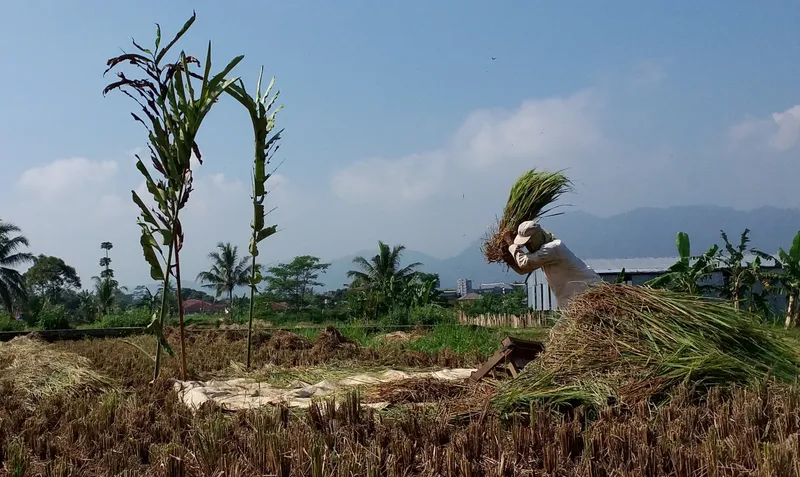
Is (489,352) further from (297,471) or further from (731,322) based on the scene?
(297,471)

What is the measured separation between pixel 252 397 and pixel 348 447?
2.73 meters

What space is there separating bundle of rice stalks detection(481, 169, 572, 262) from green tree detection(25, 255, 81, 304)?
42429 millimetres

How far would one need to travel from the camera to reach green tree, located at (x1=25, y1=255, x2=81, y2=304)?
139 ft

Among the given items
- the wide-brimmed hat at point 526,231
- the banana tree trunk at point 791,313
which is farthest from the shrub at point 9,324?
the banana tree trunk at point 791,313

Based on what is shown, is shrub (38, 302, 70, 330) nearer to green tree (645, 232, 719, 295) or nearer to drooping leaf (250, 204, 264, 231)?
drooping leaf (250, 204, 264, 231)

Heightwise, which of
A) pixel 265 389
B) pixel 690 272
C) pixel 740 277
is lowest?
pixel 265 389

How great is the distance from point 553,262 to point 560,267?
84 millimetres

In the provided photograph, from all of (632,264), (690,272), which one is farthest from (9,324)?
(632,264)

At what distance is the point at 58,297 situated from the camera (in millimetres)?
44688

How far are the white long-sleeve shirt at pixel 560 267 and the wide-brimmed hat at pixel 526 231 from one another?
0.07m

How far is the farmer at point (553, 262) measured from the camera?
499 centimetres

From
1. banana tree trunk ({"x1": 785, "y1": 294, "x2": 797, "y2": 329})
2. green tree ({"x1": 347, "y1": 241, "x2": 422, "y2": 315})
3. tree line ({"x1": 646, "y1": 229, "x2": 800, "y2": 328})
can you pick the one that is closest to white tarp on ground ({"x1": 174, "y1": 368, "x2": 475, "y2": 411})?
tree line ({"x1": 646, "y1": 229, "x2": 800, "y2": 328})

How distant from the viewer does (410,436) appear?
3199 mm

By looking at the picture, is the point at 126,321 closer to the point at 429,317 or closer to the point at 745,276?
the point at 429,317
